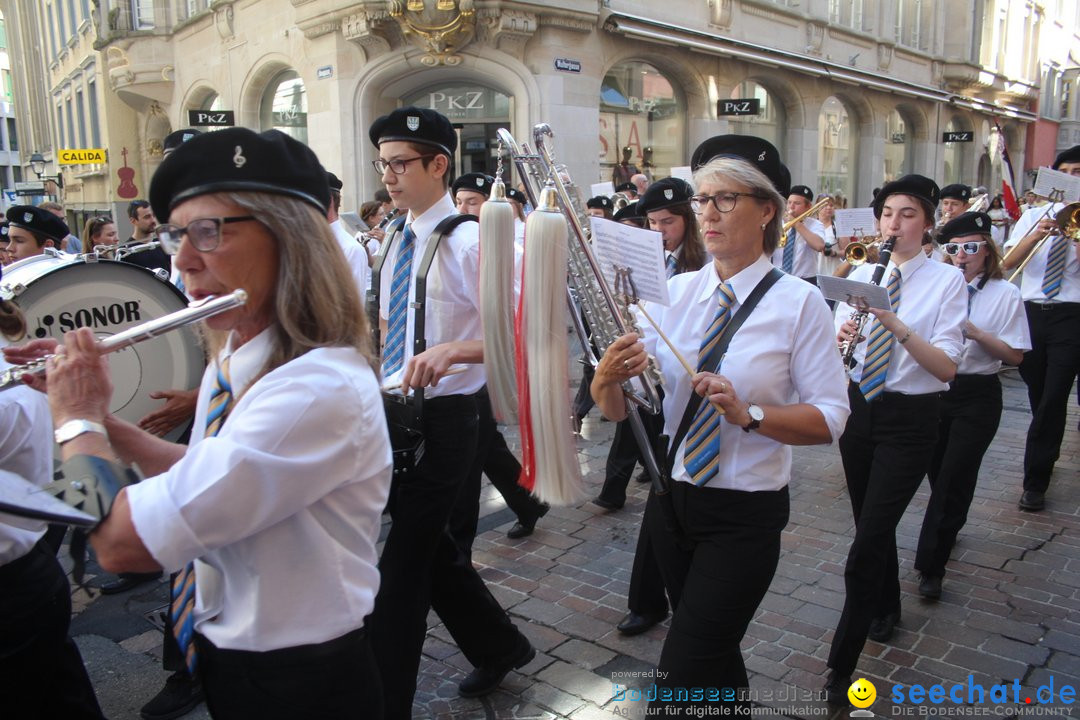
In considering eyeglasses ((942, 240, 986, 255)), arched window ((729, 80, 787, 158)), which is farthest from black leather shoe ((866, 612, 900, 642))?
arched window ((729, 80, 787, 158))

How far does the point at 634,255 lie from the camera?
2762 millimetres

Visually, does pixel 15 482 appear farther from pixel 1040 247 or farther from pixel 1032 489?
pixel 1040 247

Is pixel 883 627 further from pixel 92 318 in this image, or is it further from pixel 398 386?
pixel 92 318

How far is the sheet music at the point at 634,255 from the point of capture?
270 cm

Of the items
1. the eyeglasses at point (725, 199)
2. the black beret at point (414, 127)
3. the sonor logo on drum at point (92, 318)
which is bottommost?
the sonor logo on drum at point (92, 318)

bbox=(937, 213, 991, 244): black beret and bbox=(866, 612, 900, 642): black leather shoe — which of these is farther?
bbox=(937, 213, 991, 244): black beret

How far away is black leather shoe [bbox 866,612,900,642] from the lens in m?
4.06

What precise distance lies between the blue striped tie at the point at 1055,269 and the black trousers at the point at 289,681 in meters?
6.43

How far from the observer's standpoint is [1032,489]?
19.7 feet

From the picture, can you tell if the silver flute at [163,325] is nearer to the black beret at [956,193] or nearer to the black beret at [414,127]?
the black beret at [414,127]

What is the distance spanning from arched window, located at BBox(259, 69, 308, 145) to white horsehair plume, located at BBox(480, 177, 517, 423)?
15789 millimetres

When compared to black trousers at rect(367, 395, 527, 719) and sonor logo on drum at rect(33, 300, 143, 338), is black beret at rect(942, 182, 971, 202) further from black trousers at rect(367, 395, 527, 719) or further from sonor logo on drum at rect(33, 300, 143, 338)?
sonor logo on drum at rect(33, 300, 143, 338)

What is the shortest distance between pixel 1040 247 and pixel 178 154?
22.4ft

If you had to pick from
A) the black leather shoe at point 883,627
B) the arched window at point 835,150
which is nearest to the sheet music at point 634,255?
the black leather shoe at point 883,627
